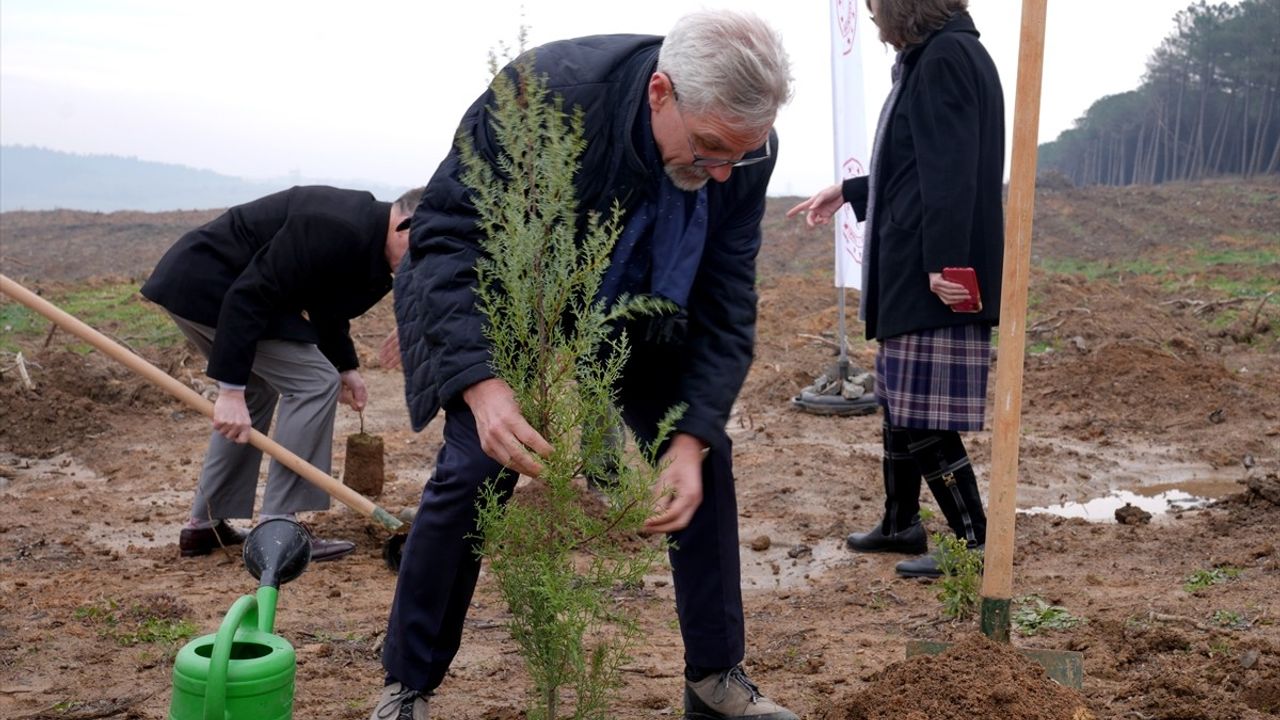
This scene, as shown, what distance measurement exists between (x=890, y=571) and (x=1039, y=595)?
27.6 inches

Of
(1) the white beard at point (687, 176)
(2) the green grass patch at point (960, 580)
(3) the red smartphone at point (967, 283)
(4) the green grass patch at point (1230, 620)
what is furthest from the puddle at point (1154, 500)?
(1) the white beard at point (687, 176)

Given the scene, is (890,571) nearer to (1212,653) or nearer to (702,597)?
(1212,653)

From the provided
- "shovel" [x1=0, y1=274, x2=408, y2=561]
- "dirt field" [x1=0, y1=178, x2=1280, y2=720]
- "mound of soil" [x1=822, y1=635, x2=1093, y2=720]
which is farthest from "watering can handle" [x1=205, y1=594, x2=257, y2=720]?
"shovel" [x1=0, y1=274, x2=408, y2=561]

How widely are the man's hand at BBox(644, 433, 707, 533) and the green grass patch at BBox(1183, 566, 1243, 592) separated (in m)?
2.42

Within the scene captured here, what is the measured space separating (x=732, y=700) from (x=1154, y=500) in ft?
13.3

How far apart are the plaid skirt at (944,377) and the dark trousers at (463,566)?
1630mm

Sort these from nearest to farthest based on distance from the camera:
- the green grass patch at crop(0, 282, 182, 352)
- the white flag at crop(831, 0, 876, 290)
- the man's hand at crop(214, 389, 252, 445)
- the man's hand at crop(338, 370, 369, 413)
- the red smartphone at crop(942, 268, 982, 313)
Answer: the red smartphone at crop(942, 268, 982, 313), the man's hand at crop(214, 389, 252, 445), the man's hand at crop(338, 370, 369, 413), the white flag at crop(831, 0, 876, 290), the green grass patch at crop(0, 282, 182, 352)

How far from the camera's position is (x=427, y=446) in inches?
303

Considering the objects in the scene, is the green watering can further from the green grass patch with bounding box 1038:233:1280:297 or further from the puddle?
the green grass patch with bounding box 1038:233:1280:297

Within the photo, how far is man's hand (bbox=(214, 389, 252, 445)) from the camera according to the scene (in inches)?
184

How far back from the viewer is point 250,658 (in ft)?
7.05

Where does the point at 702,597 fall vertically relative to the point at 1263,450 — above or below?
above

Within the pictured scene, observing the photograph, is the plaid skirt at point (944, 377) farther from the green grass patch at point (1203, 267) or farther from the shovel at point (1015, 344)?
the green grass patch at point (1203, 267)

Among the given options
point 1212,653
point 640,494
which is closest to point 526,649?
point 640,494
